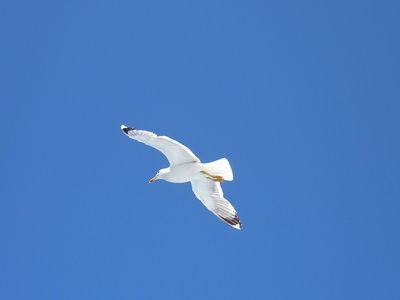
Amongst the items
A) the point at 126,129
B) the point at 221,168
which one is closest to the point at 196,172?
the point at 221,168

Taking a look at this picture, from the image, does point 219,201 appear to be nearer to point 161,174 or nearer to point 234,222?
point 234,222

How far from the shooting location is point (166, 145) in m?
7.73

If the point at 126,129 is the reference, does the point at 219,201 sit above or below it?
above

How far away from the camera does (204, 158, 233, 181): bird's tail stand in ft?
27.0

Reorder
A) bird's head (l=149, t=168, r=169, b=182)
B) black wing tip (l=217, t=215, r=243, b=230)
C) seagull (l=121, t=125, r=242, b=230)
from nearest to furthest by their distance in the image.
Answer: seagull (l=121, t=125, r=242, b=230) → bird's head (l=149, t=168, r=169, b=182) → black wing tip (l=217, t=215, r=243, b=230)

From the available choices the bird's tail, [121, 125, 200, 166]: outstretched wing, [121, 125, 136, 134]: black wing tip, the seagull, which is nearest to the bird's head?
the seagull

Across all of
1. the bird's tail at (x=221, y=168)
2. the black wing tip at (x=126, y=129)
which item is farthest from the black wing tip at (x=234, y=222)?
the black wing tip at (x=126, y=129)

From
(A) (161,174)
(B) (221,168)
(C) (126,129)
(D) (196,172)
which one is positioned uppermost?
(B) (221,168)

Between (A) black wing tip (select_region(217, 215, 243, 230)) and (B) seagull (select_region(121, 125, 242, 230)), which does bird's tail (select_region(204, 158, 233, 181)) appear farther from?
(A) black wing tip (select_region(217, 215, 243, 230))

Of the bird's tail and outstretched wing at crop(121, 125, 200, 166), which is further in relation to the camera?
the bird's tail

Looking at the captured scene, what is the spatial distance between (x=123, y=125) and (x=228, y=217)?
9.23 ft

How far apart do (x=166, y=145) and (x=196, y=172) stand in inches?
33.3

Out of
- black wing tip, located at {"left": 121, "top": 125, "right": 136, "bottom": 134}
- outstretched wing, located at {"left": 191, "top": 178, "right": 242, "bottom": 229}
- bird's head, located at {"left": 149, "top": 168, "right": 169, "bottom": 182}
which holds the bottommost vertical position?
black wing tip, located at {"left": 121, "top": 125, "right": 136, "bottom": 134}

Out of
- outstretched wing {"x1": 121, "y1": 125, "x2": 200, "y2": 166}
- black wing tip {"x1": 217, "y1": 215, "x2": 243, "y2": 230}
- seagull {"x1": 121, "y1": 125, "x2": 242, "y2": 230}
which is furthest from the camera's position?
black wing tip {"x1": 217, "y1": 215, "x2": 243, "y2": 230}
